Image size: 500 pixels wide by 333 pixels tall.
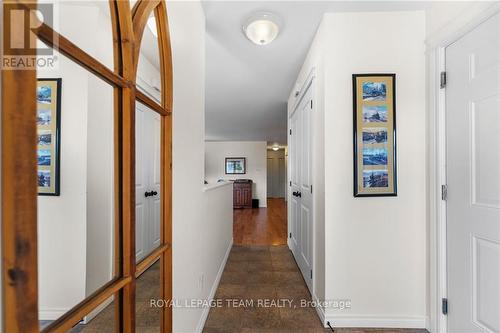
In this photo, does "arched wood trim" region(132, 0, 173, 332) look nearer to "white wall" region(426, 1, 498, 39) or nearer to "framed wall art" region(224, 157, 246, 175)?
"white wall" region(426, 1, 498, 39)

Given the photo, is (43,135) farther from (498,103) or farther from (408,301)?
(408,301)

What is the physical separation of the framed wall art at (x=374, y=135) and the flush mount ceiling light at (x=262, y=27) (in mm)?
762

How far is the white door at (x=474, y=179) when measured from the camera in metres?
1.33

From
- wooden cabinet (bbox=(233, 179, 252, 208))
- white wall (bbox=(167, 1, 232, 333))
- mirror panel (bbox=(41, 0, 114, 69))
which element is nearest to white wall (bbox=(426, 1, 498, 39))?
white wall (bbox=(167, 1, 232, 333))

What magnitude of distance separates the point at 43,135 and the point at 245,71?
8.73ft

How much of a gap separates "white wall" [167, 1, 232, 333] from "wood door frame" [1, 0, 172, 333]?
0.11 m

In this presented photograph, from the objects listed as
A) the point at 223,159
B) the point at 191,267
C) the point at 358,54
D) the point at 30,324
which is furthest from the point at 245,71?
the point at 223,159

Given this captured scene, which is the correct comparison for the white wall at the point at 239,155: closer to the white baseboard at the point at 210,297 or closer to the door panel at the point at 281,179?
the door panel at the point at 281,179

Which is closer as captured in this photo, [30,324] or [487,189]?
[30,324]

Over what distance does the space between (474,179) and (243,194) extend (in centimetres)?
712

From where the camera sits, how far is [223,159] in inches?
357

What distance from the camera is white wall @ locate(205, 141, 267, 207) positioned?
8.99 meters

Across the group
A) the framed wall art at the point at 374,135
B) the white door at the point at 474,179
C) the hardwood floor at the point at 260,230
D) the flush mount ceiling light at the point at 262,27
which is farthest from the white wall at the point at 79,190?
the hardwood floor at the point at 260,230

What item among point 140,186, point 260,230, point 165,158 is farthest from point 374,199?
point 260,230
